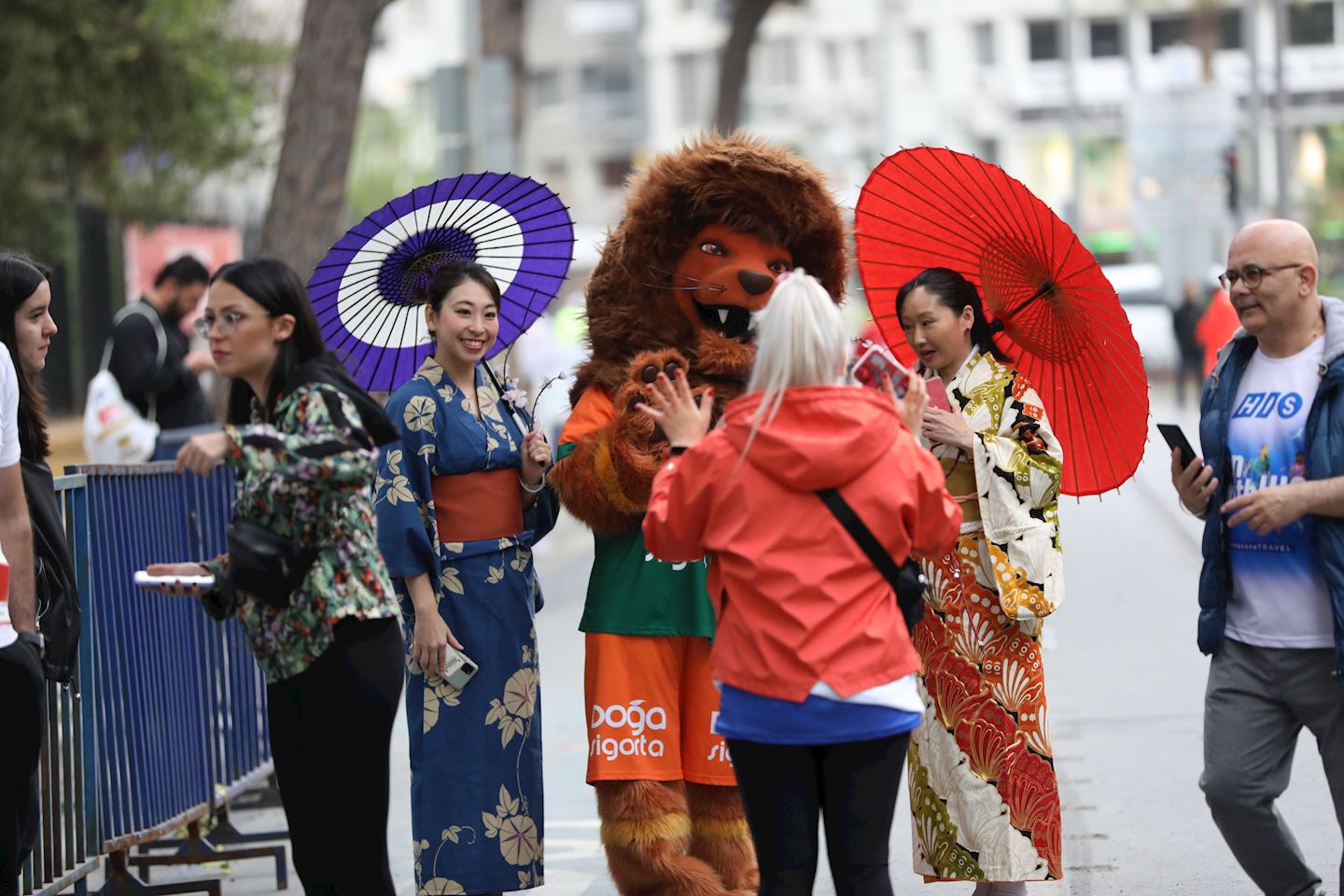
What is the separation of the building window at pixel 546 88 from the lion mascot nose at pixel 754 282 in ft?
206

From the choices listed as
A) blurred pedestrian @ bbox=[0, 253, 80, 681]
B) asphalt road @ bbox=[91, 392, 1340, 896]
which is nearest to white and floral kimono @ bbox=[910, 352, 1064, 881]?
asphalt road @ bbox=[91, 392, 1340, 896]

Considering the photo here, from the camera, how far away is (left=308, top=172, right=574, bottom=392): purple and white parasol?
18.4ft

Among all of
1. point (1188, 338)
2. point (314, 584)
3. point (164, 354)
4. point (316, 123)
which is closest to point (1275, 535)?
point (314, 584)

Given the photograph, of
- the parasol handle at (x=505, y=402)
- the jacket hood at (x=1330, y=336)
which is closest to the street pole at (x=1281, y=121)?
the jacket hood at (x=1330, y=336)

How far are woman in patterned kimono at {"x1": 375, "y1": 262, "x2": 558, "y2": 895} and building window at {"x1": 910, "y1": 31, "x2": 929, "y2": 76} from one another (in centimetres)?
5616

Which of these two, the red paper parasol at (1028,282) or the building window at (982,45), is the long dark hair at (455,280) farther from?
the building window at (982,45)

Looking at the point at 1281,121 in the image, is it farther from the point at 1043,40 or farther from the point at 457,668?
the point at 1043,40

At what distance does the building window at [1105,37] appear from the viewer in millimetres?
58781

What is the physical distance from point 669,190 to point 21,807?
2.48 metres

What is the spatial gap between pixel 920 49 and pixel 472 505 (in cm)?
5667

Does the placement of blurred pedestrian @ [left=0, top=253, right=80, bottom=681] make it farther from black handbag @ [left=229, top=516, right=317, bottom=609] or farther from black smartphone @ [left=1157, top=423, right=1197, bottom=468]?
black smartphone @ [left=1157, top=423, right=1197, bottom=468]

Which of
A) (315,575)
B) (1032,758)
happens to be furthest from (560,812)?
(315,575)

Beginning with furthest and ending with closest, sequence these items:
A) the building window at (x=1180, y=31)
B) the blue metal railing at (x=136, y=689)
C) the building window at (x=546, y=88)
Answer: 1. the building window at (x=546, y=88)
2. the building window at (x=1180, y=31)
3. the blue metal railing at (x=136, y=689)

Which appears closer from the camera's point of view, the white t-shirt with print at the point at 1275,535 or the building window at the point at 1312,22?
the white t-shirt with print at the point at 1275,535
